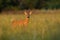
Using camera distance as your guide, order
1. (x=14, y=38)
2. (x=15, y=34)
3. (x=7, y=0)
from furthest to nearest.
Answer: (x=7, y=0) < (x=15, y=34) < (x=14, y=38)

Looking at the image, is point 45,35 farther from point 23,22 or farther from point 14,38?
point 23,22

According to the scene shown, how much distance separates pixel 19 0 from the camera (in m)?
24.3

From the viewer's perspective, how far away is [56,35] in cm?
636

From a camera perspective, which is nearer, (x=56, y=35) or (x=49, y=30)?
(x=56, y=35)

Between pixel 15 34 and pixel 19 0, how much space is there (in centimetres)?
1797

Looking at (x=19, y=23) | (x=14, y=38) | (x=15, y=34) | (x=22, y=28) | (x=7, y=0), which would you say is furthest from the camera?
(x=7, y=0)

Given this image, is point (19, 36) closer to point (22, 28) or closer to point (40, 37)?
point (40, 37)

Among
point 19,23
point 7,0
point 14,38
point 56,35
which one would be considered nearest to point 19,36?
point 14,38

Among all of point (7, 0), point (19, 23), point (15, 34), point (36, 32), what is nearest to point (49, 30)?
point (36, 32)

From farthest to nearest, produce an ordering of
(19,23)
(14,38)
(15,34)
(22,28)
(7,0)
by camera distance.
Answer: (7,0)
(19,23)
(22,28)
(15,34)
(14,38)

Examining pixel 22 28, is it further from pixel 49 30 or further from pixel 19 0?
pixel 19 0

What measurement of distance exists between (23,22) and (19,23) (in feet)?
0.84

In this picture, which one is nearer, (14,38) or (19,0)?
(14,38)

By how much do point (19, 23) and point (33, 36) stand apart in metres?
1.91
